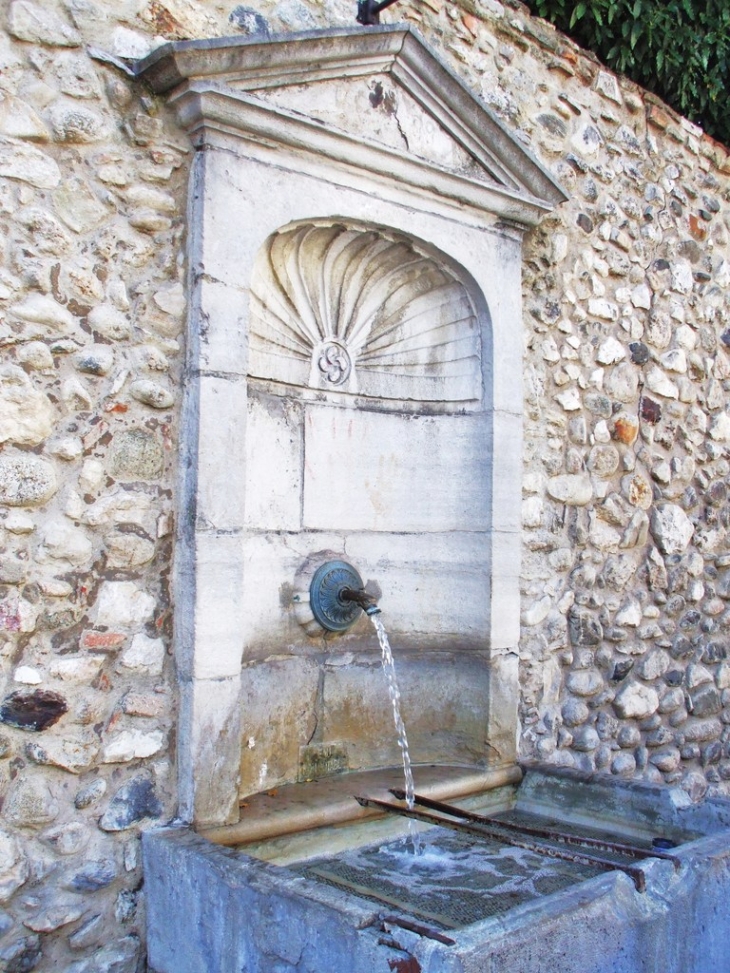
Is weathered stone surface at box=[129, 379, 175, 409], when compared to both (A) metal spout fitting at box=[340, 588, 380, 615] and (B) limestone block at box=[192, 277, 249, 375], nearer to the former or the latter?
(B) limestone block at box=[192, 277, 249, 375]

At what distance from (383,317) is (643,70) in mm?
1776

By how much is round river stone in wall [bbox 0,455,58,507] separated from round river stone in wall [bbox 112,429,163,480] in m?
0.19

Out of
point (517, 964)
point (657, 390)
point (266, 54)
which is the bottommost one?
point (517, 964)

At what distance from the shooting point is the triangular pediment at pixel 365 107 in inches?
106

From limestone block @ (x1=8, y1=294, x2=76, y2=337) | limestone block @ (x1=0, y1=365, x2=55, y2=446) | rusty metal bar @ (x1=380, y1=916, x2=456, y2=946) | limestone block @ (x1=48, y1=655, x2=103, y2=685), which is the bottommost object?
rusty metal bar @ (x1=380, y1=916, x2=456, y2=946)

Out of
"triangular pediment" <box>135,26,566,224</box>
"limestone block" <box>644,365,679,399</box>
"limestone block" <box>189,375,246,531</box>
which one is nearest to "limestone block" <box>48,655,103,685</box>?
"limestone block" <box>189,375,246,531</box>

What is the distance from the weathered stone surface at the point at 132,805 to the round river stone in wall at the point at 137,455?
82 cm

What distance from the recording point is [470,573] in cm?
361

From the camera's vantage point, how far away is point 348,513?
3480mm

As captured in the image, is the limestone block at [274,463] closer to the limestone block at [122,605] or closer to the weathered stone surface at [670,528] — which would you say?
the limestone block at [122,605]

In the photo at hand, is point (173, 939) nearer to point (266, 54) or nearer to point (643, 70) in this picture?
point (266, 54)

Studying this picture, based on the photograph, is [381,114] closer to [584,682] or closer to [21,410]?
[21,410]

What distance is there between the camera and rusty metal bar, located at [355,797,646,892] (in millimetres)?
2303

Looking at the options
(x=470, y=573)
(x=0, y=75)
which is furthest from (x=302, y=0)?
(x=470, y=573)
